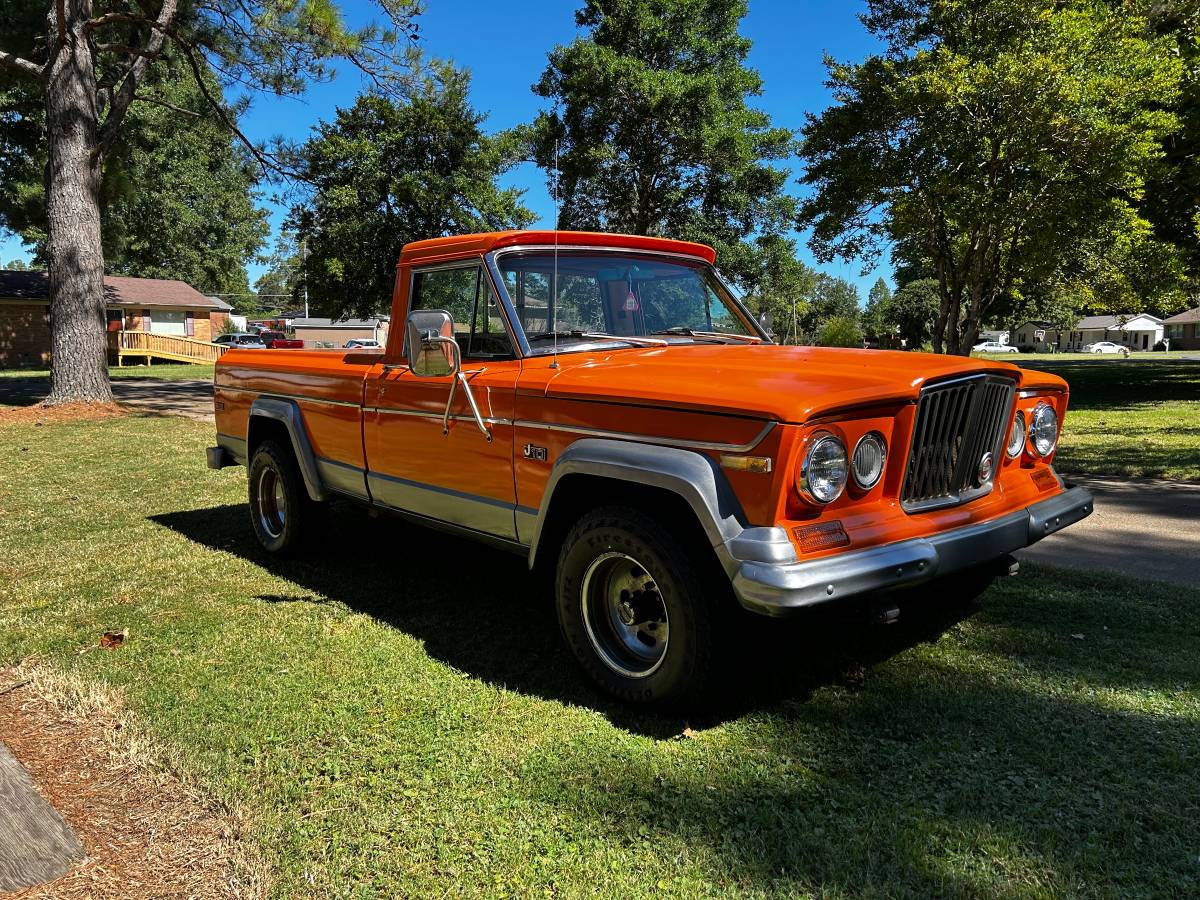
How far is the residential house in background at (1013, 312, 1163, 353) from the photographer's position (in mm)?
92062

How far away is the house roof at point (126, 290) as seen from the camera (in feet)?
119

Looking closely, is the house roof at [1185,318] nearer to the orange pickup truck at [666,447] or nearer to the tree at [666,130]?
the tree at [666,130]

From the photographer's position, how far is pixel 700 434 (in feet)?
9.95

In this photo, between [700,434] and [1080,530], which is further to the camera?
[1080,530]

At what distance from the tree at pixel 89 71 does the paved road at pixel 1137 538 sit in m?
12.9

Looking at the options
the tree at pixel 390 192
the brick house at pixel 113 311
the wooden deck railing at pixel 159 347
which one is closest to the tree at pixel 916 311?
the tree at pixel 390 192

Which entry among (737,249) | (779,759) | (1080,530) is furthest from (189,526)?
(737,249)

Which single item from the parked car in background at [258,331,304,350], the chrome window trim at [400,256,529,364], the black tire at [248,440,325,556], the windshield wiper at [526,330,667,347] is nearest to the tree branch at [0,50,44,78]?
the parked car in background at [258,331,304,350]

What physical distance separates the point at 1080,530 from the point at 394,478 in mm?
5190

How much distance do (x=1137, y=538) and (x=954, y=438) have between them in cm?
375

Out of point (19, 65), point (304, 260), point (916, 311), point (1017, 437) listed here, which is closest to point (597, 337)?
point (1017, 437)

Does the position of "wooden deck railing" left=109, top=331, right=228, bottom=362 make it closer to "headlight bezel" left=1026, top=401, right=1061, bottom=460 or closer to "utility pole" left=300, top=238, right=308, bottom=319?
"utility pole" left=300, top=238, right=308, bottom=319

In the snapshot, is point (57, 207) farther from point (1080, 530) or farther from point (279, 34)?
point (1080, 530)

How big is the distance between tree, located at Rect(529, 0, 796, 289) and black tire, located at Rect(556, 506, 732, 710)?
23193 millimetres
